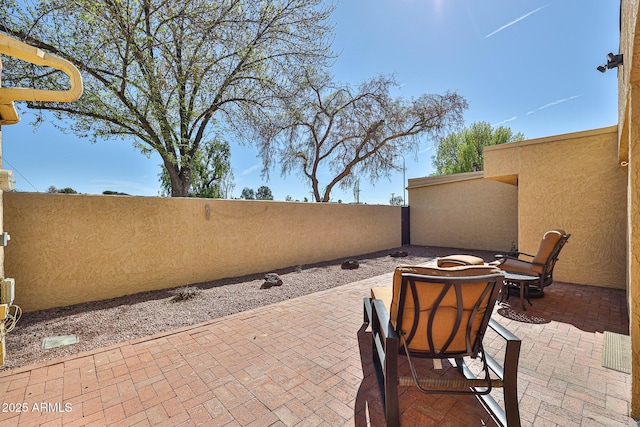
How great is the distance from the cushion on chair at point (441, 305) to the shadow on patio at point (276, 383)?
2.10 feet

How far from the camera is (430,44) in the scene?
8.75 metres

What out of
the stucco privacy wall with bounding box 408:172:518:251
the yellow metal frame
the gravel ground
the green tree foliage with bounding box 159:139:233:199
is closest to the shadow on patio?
the gravel ground

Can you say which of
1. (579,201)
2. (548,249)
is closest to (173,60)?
(548,249)

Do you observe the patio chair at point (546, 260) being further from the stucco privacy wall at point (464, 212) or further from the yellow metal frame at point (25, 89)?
the yellow metal frame at point (25, 89)

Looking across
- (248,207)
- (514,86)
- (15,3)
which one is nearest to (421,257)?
(248,207)

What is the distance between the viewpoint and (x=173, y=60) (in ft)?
24.6

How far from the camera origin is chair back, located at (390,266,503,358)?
171 cm

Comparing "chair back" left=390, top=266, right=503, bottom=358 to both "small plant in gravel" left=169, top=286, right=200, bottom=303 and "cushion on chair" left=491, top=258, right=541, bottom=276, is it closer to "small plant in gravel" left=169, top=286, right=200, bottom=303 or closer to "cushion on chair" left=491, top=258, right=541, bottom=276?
"cushion on chair" left=491, top=258, right=541, bottom=276

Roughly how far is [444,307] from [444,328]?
181 mm

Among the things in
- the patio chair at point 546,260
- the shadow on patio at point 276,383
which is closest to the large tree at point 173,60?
the shadow on patio at point 276,383

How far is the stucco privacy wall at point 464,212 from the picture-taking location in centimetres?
1035

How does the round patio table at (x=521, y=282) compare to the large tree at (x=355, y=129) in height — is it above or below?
below

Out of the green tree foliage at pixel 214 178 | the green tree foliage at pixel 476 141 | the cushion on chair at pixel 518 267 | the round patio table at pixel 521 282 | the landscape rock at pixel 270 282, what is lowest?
the landscape rock at pixel 270 282

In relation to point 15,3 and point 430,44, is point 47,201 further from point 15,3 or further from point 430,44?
point 430,44
